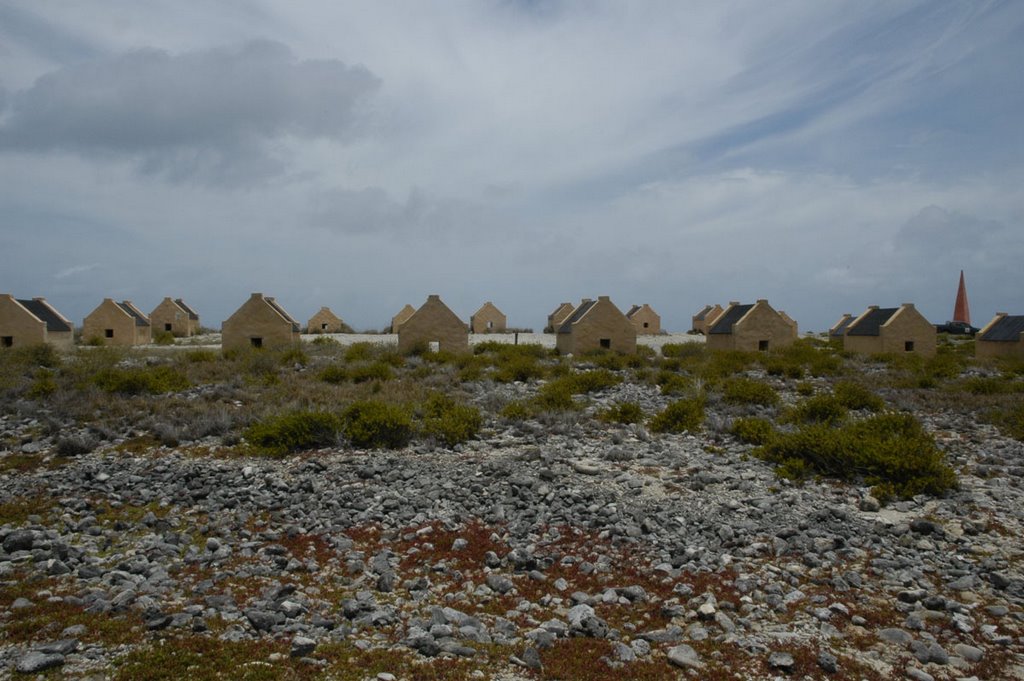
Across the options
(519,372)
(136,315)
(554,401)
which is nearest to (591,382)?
(554,401)

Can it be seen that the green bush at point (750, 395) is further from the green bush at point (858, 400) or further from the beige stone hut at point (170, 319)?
the beige stone hut at point (170, 319)

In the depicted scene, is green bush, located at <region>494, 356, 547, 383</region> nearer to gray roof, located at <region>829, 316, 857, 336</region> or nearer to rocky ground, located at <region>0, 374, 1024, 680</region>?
rocky ground, located at <region>0, 374, 1024, 680</region>

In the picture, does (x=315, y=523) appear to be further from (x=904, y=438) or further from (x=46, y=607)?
(x=904, y=438)

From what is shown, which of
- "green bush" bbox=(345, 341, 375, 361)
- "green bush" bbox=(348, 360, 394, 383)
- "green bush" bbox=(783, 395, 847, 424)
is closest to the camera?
"green bush" bbox=(783, 395, 847, 424)

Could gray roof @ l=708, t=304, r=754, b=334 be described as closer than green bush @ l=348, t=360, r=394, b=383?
No

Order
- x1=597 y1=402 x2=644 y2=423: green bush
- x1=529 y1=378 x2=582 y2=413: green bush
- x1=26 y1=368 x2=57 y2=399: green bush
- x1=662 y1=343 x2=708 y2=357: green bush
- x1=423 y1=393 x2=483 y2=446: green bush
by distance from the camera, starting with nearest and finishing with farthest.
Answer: x1=423 y1=393 x2=483 y2=446: green bush, x1=597 y1=402 x2=644 y2=423: green bush, x1=529 y1=378 x2=582 y2=413: green bush, x1=26 y1=368 x2=57 y2=399: green bush, x1=662 y1=343 x2=708 y2=357: green bush

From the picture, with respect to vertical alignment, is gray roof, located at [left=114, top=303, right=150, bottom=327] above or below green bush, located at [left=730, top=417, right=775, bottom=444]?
above

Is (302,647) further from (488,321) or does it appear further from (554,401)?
(488,321)

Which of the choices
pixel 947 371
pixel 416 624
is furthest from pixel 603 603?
pixel 947 371

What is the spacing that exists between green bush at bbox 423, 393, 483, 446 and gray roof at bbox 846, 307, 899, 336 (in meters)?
27.4

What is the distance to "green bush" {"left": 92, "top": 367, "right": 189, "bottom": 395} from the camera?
20.9m

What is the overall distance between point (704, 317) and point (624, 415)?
46.0m

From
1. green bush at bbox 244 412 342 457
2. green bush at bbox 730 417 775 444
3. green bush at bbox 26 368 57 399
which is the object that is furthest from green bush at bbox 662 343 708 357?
green bush at bbox 26 368 57 399

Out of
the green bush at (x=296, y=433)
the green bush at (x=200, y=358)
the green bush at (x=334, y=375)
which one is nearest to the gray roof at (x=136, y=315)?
the green bush at (x=200, y=358)
